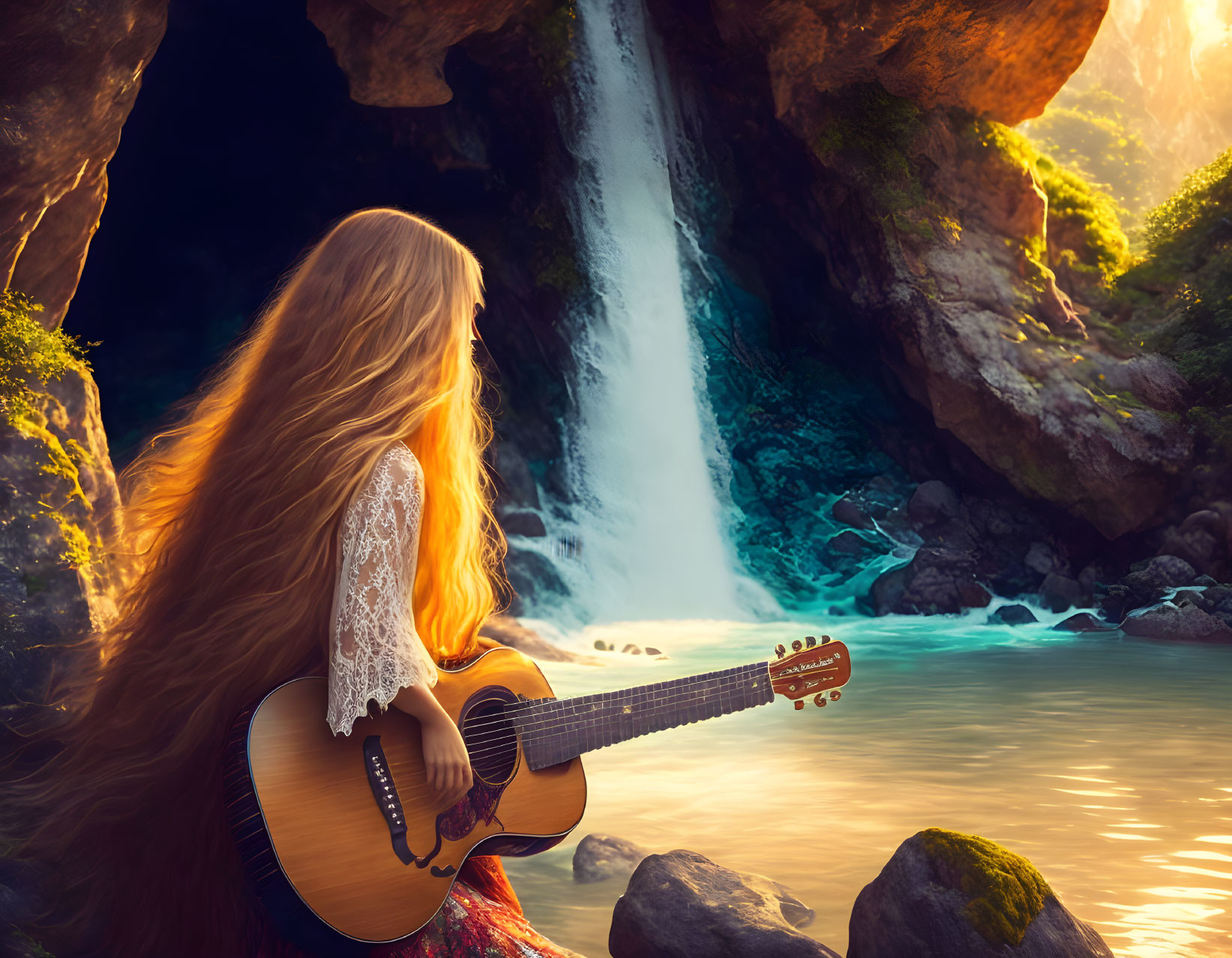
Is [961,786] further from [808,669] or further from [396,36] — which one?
[396,36]

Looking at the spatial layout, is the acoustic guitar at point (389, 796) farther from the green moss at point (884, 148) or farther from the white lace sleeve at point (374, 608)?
the green moss at point (884, 148)

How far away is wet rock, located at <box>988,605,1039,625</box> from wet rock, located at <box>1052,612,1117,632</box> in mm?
485

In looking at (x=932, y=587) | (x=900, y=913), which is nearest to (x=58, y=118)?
(x=900, y=913)

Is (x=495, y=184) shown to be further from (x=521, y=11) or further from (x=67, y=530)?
(x=67, y=530)

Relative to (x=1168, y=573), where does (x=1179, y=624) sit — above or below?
below

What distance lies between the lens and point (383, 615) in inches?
73.8

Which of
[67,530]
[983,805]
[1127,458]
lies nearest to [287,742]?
[67,530]

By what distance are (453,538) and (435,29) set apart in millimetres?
10115

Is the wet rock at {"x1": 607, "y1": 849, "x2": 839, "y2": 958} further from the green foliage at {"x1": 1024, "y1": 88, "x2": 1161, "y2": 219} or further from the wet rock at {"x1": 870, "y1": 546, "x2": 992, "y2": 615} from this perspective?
the green foliage at {"x1": 1024, "y1": 88, "x2": 1161, "y2": 219}

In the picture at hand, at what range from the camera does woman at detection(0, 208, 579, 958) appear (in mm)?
1910

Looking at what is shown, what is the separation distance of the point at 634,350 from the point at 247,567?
42.1ft

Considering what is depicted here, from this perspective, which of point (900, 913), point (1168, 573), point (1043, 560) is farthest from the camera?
point (1043, 560)

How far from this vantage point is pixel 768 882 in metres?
3.66

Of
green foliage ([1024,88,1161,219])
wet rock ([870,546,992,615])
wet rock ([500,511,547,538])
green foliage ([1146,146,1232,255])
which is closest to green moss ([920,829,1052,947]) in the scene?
wet rock ([870,546,992,615])
